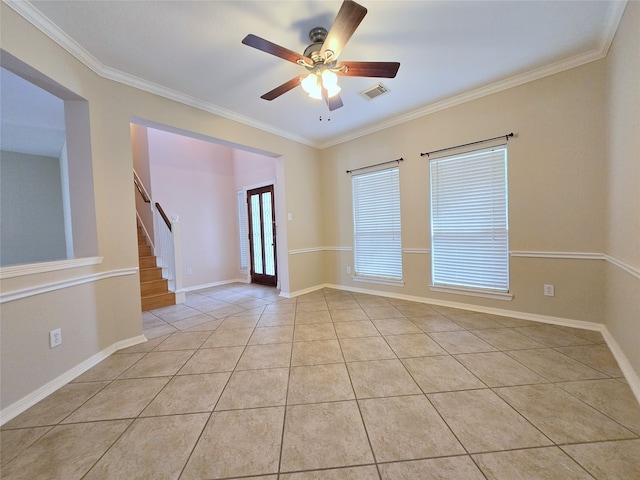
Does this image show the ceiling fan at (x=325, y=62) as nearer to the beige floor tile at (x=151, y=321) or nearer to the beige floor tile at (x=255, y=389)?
the beige floor tile at (x=255, y=389)

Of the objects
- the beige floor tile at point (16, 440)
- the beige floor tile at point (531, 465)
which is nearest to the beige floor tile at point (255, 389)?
the beige floor tile at point (16, 440)

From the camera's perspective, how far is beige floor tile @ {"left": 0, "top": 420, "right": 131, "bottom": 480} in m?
1.14

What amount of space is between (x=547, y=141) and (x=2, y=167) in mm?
8124

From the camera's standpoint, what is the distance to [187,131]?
2.95 meters

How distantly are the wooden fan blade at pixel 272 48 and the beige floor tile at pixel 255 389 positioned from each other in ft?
7.72

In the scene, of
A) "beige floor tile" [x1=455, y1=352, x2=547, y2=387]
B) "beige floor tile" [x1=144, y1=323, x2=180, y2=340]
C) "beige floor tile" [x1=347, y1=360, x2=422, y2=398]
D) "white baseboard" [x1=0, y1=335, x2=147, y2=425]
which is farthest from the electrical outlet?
"beige floor tile" [x1=455, y1=352, x2=547, y2=387]

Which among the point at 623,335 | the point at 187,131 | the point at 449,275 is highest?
the point at 187,131

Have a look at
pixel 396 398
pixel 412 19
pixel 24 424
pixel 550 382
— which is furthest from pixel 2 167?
pixel 550 382

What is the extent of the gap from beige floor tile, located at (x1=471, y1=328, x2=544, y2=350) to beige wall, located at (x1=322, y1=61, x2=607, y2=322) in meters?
0.55

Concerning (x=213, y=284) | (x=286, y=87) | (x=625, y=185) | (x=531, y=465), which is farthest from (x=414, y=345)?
(x=213, y=284)

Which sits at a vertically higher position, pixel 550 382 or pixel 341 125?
pixel 341 125

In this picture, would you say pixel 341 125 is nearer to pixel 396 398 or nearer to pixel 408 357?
pixel 408 357

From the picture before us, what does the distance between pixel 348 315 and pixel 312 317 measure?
470 millimetres

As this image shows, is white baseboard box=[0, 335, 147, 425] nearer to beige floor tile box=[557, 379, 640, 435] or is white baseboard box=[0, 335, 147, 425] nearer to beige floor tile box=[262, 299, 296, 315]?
beige floor tile box=[262, 299, 296, 315]
